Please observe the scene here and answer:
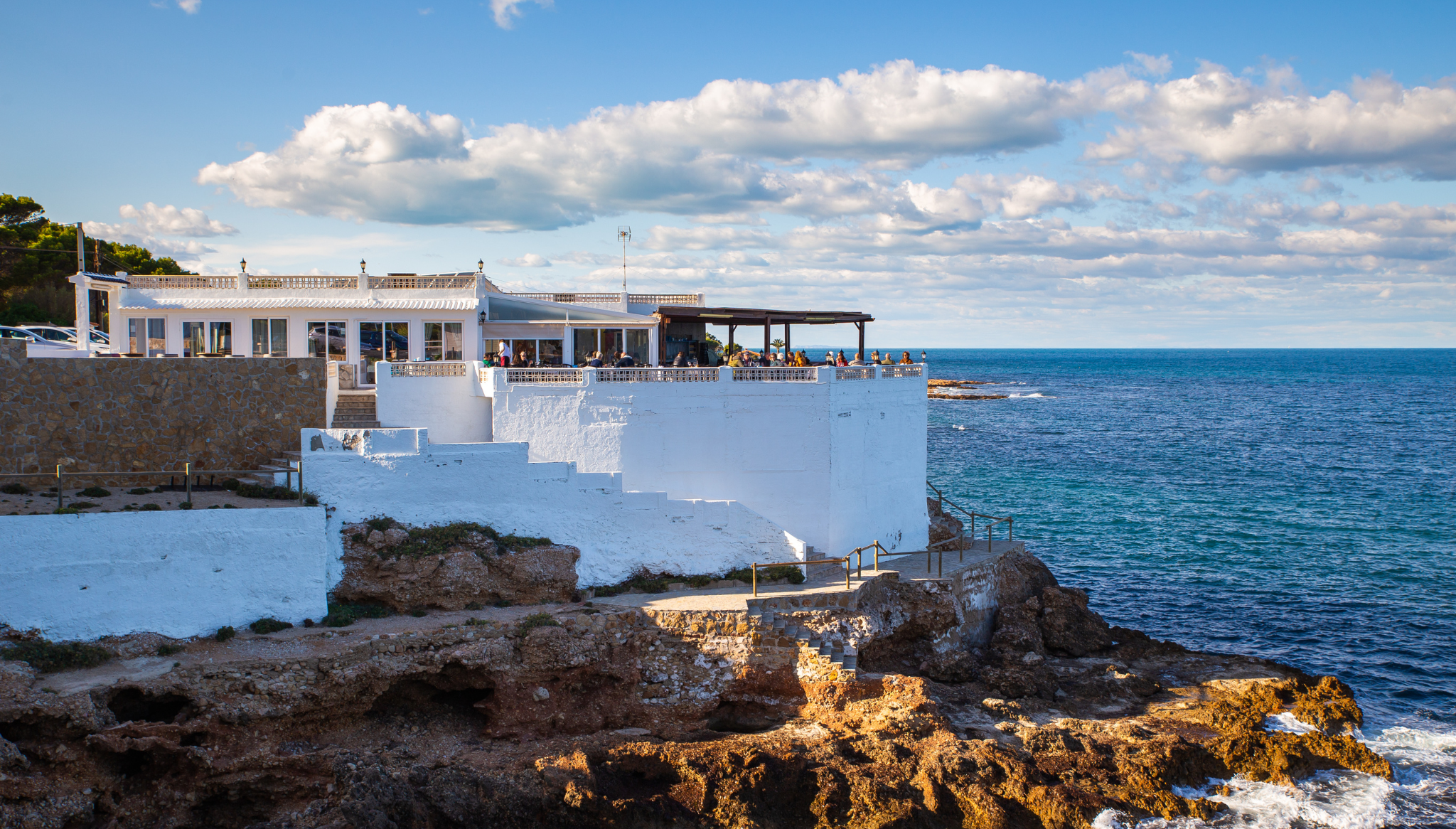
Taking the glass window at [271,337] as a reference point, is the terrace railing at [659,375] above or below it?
below

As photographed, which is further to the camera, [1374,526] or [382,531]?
[1374,526]

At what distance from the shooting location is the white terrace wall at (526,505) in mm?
20938

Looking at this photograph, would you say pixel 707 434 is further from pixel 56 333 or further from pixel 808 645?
pixel 56 333

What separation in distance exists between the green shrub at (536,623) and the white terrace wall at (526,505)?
2.61m

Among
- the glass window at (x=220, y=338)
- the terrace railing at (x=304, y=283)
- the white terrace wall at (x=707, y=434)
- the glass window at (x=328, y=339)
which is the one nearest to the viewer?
the white terrace wall at (x=707, y=434)

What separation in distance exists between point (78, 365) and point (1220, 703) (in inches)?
1066

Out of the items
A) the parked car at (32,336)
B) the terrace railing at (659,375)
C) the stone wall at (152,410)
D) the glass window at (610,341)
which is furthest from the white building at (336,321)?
the stone wall at (152,410)

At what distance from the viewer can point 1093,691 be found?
21.8 m

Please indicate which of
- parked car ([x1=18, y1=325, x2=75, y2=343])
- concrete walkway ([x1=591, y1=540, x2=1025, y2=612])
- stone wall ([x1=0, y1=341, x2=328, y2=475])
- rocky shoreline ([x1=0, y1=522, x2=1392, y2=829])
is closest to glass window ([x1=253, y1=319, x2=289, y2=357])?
stone wall ([x1=0, y1=341, x2=328, y2=475])

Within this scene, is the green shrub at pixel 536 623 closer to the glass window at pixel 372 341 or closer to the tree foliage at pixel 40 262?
the glass window at pixel 372 341

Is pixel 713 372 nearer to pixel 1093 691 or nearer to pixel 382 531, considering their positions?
pixel 382 531

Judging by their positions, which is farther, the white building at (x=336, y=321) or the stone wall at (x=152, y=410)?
the white building at (x=336, y=321)

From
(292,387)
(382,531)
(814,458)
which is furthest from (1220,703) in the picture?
(292,387)

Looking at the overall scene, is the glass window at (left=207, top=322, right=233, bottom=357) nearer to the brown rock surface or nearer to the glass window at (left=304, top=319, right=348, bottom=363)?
the glass window at (left=304, top=319, right=348, bottom=363)
